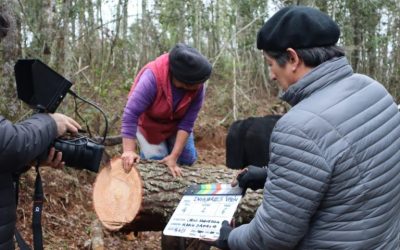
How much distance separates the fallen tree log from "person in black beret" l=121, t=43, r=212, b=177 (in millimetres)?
92

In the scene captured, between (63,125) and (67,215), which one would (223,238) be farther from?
(67,215)

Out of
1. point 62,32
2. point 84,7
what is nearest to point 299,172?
point 62,32

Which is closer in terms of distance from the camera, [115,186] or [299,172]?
[299,172]

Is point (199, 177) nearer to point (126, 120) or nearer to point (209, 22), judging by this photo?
point (126, 120)

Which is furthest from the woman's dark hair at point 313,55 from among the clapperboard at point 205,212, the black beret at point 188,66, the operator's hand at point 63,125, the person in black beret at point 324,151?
the black beret at point 188,66

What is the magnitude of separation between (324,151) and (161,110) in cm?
263

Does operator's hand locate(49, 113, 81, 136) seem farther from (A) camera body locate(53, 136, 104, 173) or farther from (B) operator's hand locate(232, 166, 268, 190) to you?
(B) operator's hand locate(232, 166, 268, 190)

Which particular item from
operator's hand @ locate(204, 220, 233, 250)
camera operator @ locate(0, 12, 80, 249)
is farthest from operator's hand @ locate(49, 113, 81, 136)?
operator's hand @ locate(204, 220, 233, 250)

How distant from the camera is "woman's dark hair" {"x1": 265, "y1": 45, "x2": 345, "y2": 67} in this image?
6.73ft

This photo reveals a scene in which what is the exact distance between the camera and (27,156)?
86.9 inches

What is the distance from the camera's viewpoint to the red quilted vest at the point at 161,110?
423 centimetres

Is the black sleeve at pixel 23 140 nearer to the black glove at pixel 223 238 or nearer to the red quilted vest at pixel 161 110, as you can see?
the black glove at pixel 223 238

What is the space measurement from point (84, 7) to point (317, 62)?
8731mm

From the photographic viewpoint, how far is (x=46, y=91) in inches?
99.1
